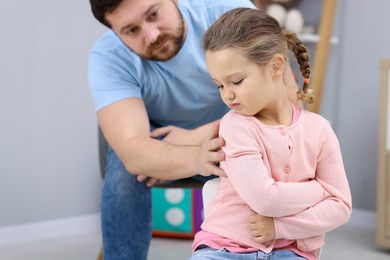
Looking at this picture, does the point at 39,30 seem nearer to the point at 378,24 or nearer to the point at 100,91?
the point at 100,91

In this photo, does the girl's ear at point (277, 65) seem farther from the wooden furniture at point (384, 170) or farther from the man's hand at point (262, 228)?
the wooden furniture at point (384, 170)

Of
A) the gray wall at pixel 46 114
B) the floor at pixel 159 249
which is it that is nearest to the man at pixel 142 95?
the floor at pixel 159 249

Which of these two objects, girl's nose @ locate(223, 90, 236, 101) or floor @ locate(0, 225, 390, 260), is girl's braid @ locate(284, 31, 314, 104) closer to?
girl's nose @ locate(223, 90, 236, 101)

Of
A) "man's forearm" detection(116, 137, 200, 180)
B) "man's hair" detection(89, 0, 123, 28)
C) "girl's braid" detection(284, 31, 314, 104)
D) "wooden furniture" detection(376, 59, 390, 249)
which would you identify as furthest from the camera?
"wooden furniture" detection(376, 59, 390, 249)

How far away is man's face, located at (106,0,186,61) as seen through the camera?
1730mm

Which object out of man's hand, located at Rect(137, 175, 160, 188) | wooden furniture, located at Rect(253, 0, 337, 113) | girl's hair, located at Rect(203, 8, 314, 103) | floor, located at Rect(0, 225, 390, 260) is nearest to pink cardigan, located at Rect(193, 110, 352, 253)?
girl's hair, located at Rect(203, 8, 314, 103)

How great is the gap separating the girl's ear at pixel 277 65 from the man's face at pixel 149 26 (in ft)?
1.98

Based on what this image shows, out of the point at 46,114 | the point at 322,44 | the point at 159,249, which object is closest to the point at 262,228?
the point at 159,249

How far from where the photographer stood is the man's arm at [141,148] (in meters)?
1.49

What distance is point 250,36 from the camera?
119cm

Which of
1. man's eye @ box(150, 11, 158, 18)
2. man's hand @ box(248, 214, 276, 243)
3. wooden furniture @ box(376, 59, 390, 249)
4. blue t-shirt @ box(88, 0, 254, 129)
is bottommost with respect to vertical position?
wooden furniture @ box(376, 59, 390, 249)

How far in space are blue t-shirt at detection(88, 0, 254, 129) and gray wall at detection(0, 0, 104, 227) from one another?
1.04 meters

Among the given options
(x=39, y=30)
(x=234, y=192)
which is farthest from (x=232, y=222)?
(x=39, y=30)

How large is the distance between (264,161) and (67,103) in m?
1.99
